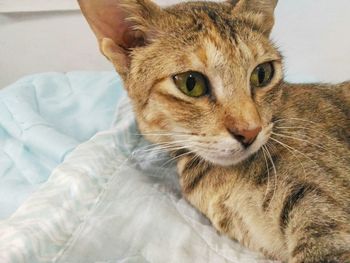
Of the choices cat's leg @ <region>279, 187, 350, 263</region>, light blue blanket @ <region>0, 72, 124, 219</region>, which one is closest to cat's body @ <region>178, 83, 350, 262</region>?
cat's leg @ <region>279, 187, 350, 263</region>

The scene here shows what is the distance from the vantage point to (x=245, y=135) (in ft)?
3.21

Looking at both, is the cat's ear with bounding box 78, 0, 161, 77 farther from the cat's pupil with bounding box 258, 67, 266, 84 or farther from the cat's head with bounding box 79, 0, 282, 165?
the cat's pupil with bounding box 258, 67, 266, 84

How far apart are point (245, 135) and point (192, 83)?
0.62ft

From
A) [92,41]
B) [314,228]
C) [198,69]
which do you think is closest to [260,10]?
[198,69]

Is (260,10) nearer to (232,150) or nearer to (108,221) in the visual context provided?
(232,150)

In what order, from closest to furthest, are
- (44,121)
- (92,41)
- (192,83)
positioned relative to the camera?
1. (192,83)
2. (44,121)
3. (92,41)

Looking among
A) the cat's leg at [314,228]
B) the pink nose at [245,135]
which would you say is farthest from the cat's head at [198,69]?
the cat's leg at [314,228]

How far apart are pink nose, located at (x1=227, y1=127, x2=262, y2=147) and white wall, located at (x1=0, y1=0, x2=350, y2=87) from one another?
3.22 feet

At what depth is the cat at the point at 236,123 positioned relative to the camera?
3.25 feet

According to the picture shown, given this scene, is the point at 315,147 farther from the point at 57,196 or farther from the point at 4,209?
the point at 4,209

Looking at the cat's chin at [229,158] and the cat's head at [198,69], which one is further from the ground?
the cat's head at [198,69]

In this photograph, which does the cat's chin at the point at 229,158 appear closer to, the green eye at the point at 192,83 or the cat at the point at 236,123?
the cat at the point at 236,123

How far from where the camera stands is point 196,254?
1.10 metres

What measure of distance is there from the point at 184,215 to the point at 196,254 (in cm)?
17
